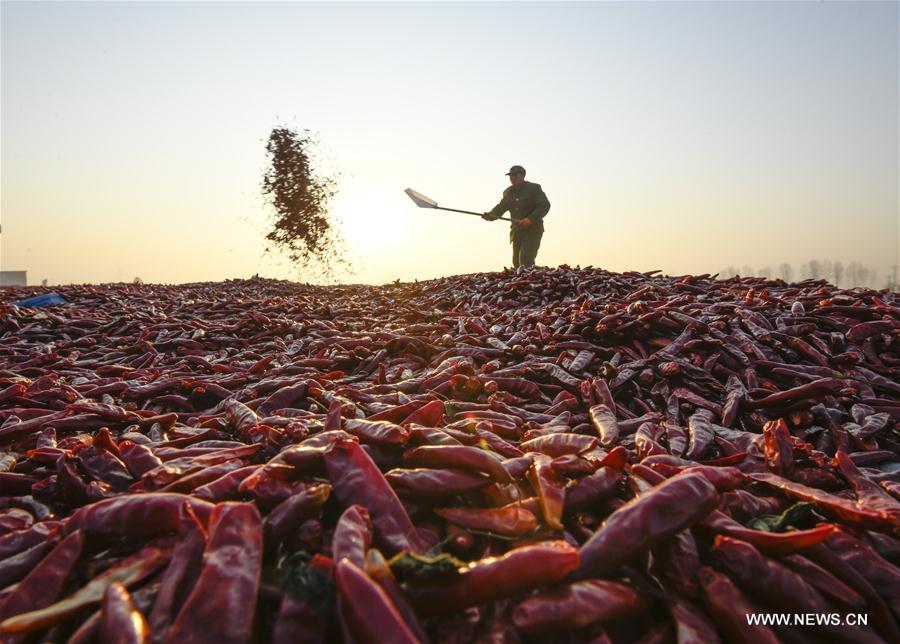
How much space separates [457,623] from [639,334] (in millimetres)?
5011

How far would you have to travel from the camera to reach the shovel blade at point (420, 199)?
1722 centimetres

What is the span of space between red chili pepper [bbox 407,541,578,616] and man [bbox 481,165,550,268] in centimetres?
1490

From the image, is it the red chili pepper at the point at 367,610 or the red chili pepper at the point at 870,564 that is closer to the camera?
the red chili pepper at the point at 367,610

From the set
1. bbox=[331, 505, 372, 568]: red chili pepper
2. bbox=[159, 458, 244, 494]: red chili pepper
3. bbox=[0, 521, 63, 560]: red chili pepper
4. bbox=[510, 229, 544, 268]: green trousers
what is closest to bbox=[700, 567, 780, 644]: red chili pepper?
bbox=[331, 505, 372, 568]: red chili pepper

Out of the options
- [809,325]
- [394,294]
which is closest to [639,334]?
[809,325]

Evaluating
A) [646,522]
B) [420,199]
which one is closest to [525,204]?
[420,199]

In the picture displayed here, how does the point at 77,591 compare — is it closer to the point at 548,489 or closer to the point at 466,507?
the point at 466,507

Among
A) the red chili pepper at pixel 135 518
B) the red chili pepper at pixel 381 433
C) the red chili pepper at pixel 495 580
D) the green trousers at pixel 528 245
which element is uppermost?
the green trousers at pixel 528 245

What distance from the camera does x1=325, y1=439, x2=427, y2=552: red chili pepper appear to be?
1.94 meters

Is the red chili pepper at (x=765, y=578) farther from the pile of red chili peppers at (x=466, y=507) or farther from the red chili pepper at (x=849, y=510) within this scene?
the red chili pepper at (x=849, y=510)

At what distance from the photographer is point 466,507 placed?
2.18 metres

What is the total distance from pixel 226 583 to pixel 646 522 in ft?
5.03

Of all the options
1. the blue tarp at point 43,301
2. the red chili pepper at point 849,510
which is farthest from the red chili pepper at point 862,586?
the blue tarp at point 43,301

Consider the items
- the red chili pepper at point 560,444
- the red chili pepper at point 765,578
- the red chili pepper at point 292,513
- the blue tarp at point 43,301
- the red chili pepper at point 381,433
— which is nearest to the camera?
the red chili pepper at point 765,578
